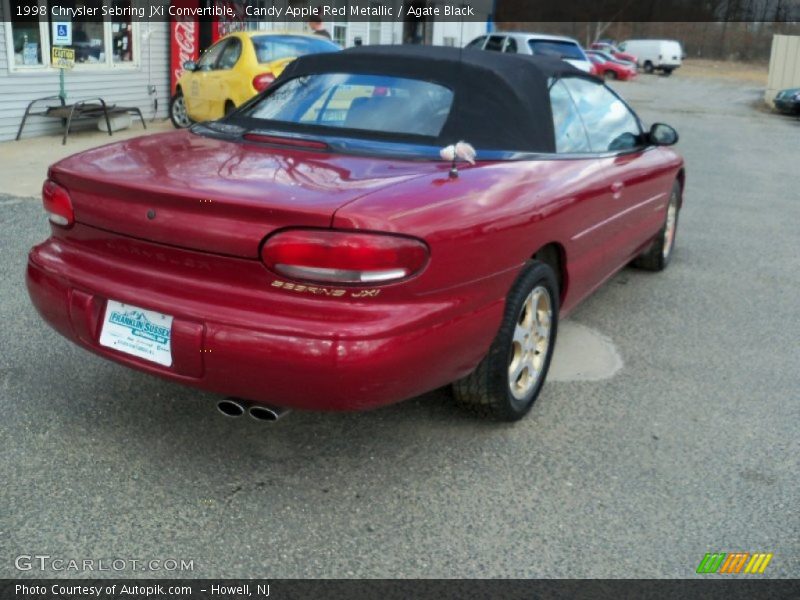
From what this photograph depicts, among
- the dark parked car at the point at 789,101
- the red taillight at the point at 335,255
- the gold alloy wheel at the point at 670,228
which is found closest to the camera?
the red taillight at the point at 335,255

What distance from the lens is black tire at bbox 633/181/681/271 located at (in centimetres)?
591

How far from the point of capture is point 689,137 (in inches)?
645

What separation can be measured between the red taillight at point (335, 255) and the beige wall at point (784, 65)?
26.5 meters

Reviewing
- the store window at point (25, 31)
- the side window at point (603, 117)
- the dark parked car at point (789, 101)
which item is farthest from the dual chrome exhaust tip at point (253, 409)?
the dark parked car at point (789, 101)

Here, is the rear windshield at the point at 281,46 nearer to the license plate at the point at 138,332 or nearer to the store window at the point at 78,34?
the store window at the point at 78,34

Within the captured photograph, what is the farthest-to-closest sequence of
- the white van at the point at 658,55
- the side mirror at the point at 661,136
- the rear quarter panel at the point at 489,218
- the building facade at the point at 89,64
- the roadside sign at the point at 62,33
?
the white van at the point at 658,55, the roadside sign at the point at 62,33, the building facade at the point at 89,64, the side mirror at the point at 661,136, the rear quarter panel at the point at 489,218

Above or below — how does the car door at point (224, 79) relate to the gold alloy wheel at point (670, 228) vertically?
above

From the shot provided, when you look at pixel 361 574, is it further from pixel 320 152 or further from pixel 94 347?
pixel 320 152

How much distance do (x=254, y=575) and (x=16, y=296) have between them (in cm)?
307

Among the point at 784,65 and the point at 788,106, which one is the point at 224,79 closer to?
the point at 788,106

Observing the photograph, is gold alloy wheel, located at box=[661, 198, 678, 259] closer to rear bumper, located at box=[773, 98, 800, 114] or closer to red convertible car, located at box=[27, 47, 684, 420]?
red convertible car, located at box=[27, 47, 684, 420]

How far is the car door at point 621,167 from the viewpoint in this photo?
4.38 metres

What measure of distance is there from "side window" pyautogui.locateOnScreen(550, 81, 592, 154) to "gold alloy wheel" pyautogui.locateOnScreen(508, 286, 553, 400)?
77 centimetres

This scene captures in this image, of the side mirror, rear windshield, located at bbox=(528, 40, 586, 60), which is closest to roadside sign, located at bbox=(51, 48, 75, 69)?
the side mirror
